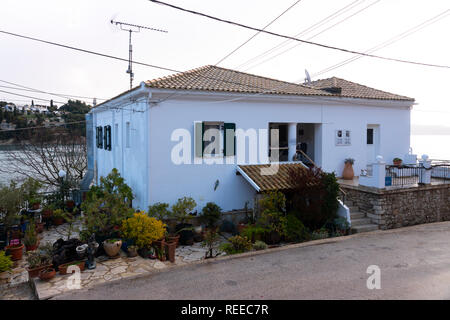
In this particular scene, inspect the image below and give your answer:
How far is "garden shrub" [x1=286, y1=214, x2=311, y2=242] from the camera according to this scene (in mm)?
11039

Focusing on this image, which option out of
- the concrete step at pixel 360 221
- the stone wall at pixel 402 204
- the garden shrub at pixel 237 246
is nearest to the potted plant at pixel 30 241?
the garden shrub at pixel 237 246

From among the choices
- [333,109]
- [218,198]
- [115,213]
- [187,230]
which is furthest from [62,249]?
[333,109]

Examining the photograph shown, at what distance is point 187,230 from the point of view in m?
11.0

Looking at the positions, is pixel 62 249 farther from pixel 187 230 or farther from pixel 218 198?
pixel 218 198

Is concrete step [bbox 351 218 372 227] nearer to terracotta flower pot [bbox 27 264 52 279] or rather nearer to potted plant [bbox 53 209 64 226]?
terracotta flower pot [bbox 27 264 52 279]

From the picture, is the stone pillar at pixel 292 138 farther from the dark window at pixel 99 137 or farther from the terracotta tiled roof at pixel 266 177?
the dark window at pixel 99 137

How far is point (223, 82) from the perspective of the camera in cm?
1331

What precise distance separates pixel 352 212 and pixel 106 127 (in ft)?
43.1

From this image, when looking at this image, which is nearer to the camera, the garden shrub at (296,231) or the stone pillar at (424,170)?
the garden shrub at (296,231)

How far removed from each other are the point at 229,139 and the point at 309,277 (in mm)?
6348

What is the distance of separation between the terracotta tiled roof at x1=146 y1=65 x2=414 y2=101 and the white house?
5 centimetres

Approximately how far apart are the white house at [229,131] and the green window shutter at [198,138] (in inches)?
1.4

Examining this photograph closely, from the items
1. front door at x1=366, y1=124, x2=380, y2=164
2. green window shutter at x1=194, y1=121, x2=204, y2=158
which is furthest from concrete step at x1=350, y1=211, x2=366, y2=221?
green window shutter at x1=194, y1=121, x2=204, y2=158

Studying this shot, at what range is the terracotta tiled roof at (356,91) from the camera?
50.7 feet
